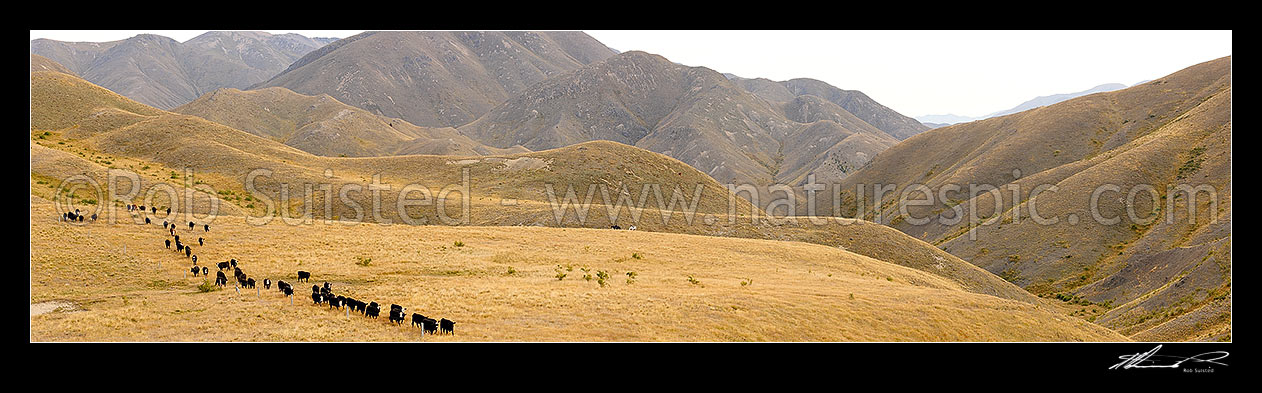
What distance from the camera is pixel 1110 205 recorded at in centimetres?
8206

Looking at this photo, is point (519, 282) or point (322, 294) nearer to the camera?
point (322, 294)

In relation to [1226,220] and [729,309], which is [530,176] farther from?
[1226,220]

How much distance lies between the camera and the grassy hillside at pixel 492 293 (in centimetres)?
2239

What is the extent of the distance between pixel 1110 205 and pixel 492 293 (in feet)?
294

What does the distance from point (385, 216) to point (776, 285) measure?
152 ft

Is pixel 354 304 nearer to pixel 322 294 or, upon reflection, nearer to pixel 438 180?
pixel 322 294

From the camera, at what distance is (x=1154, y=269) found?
201 feet

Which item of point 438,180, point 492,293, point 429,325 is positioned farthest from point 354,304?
point 438,180

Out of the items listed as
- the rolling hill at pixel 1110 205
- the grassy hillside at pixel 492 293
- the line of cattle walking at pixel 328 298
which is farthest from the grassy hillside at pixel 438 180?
the line of cattle walking at pixel 328 298

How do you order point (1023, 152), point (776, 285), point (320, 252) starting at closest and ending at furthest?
point (776, 285) < point (320, 252) < point (1023, 152)

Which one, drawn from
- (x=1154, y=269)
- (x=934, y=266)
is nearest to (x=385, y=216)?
(x=934, y=266)

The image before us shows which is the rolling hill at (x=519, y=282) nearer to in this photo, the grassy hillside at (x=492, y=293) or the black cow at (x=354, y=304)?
the grassy hillside at (x=492, y=293)
